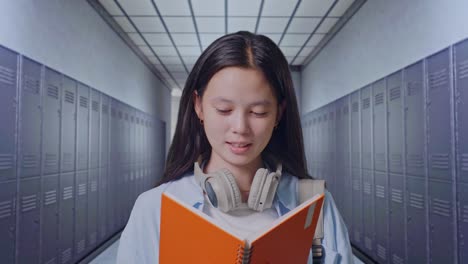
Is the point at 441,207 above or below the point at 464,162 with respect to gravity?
below

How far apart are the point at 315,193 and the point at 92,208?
410cm

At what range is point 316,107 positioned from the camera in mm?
7023

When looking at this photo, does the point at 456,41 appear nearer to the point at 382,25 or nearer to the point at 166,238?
the point at 382,25

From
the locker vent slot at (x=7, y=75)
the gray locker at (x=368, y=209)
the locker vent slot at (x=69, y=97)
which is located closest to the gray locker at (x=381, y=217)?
the gray locker at (x=368, y=209)

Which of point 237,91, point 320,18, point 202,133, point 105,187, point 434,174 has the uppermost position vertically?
point 320,18

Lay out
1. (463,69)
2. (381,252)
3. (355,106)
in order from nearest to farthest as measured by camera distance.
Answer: (463,69) → (381,252) → (355,106)

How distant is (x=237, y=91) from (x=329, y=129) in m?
5.14

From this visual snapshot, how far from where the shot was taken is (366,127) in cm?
438

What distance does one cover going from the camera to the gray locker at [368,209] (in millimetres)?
4203

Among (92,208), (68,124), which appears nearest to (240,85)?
(68,124)

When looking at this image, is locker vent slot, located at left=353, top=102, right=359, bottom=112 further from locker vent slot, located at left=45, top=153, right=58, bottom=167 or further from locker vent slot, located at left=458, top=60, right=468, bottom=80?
locker vent slot, located at left=45, top=153, right=58, bottom=167

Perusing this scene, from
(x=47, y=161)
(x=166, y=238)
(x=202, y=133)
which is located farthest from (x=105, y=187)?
(x=166, y=238)

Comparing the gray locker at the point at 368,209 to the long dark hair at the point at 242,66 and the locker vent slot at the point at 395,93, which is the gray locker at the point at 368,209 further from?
the long dark hair at the point at 242,66

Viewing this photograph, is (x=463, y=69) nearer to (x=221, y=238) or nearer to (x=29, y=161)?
(x=221, y=238)
